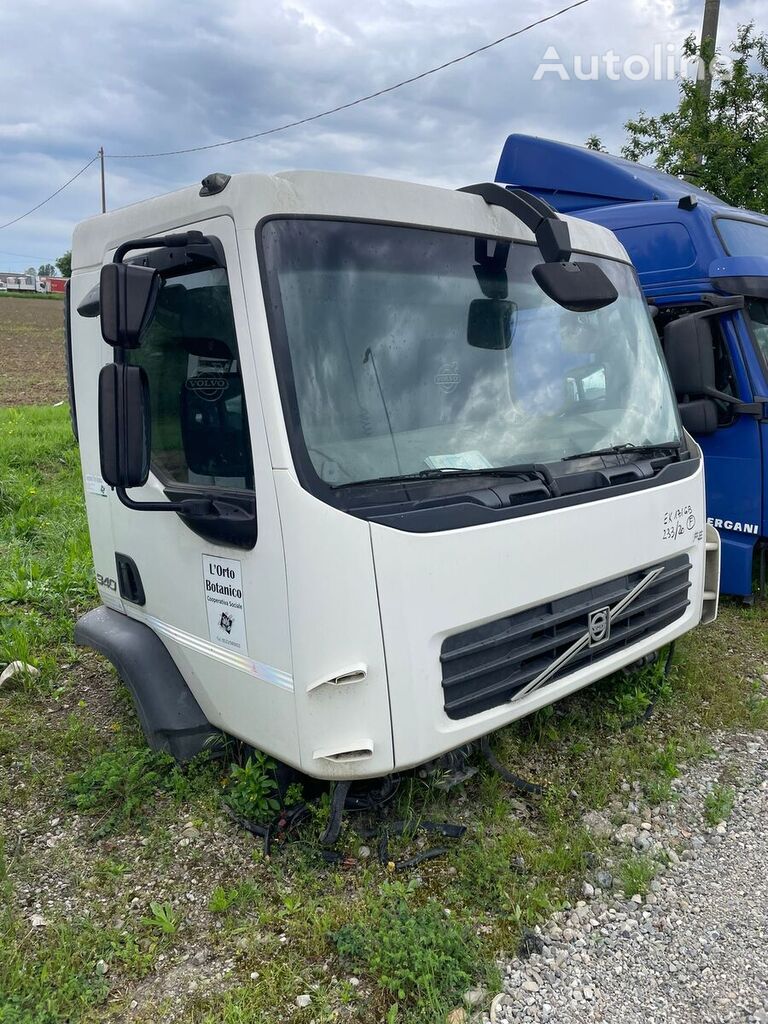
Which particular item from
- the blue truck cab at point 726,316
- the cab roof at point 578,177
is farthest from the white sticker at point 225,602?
the cab roof at point 578,177

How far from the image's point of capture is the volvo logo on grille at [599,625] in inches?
115

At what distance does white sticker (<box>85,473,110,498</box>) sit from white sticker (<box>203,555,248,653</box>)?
0.79 m

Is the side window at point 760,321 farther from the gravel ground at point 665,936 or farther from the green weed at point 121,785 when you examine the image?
the green weed at point 121,785

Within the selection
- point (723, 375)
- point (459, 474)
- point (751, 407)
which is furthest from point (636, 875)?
point (723, 375)

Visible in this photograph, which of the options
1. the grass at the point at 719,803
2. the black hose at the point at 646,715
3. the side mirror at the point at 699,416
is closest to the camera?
the grass at the point at 719,803

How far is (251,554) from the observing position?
2518 mm

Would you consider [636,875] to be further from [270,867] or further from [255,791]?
[255,791]

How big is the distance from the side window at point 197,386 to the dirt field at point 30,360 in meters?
13.3

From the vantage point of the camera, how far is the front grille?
253cm

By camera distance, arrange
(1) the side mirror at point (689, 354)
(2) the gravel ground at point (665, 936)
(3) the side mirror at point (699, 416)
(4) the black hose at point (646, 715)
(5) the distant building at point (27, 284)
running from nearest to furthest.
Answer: (2) the gravel ground at point (665, 936), (4) the black hose at point (646, 715), (1) the side mirror at point (689, 354), (3) the side mirror at point (699, 416), (5) the distant building at point (27, 284)

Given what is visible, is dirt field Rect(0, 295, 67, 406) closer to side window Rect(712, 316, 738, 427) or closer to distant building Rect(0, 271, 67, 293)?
side window Rect(712, 316, 738, 427)

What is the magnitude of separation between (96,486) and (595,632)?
7.03ft

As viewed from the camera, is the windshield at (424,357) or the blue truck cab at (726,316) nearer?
the windshield at (424,357)

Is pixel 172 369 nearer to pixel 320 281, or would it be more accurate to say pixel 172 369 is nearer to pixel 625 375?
pixel 320 281
